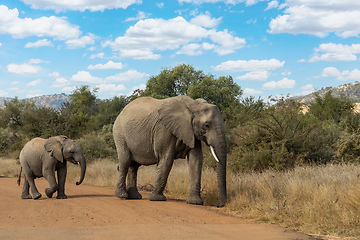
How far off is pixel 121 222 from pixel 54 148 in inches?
163

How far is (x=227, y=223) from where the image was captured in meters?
8.03

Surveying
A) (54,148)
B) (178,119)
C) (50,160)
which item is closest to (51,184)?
(50,160)

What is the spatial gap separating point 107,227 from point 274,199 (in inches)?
158

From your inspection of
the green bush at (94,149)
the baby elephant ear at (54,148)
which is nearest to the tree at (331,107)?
the green bush at (94,149)

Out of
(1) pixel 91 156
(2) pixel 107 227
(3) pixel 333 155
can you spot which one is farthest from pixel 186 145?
(1) pixel 91 156

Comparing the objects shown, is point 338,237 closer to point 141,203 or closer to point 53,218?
point 141,203

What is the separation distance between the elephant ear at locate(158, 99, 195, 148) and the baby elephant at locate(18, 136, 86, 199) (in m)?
2.84

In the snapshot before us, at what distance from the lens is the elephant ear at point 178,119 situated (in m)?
9.91

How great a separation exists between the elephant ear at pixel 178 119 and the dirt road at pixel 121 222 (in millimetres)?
1744

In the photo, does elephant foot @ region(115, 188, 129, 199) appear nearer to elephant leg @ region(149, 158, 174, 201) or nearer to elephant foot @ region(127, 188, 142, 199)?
elephant foot @ region(127, 188, 142, 199)

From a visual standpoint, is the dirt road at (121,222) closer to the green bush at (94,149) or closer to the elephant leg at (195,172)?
the elephant leg at (195,172)

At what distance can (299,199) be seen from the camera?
9.30 metres

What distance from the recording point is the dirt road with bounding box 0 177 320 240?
273 inches

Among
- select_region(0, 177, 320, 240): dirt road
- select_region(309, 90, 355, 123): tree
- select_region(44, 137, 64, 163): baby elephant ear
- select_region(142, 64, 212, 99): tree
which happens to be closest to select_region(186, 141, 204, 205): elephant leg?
select_region(0, 177, 320, 240): dirt road
